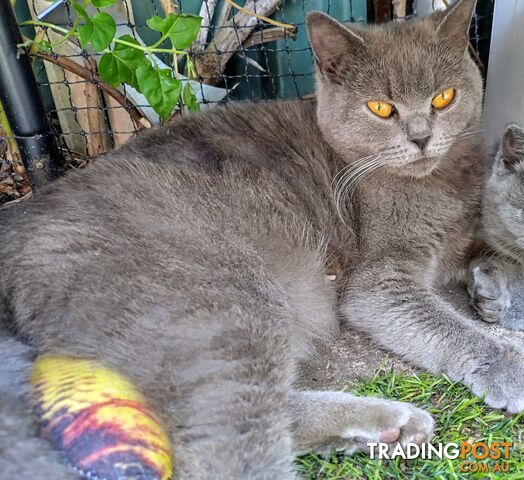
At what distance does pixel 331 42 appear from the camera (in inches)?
71.4

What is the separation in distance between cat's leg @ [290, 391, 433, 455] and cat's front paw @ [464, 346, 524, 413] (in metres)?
0.20

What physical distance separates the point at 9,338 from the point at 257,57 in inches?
74.7

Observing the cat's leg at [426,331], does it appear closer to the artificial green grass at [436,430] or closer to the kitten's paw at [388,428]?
the artificial green grass at [436,430]

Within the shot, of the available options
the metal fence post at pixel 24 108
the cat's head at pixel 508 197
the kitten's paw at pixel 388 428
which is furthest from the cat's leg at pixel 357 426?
the metal fence post at pixel 24 108

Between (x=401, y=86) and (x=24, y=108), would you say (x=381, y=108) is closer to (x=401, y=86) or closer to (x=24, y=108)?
(x=401, y=86)

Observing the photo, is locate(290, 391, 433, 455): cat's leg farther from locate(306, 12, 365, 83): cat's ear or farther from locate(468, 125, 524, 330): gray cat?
locate(306, 12, 365, 83): cat's ear

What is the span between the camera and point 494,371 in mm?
1626

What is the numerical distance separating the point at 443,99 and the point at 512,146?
9.9 inches

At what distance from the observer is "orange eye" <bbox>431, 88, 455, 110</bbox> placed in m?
1.80

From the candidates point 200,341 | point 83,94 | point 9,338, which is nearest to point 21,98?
point 83,94

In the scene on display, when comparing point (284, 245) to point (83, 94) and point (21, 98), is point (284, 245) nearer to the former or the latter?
point (21, 98)

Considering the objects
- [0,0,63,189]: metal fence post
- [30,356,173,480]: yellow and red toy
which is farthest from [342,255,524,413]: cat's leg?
[0,0,63,189]: metal fence post

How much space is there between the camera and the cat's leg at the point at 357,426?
148 cm
